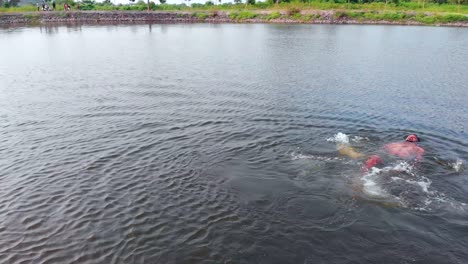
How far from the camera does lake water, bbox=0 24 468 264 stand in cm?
1029

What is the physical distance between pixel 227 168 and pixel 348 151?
5.51 metres

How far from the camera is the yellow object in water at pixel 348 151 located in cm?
1554

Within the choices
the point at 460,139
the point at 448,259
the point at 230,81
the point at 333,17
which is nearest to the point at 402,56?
the point at 230,81

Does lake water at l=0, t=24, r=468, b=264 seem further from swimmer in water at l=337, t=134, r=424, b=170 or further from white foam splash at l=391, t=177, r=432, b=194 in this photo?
swimmer in water at l=337, t=134, r=424, b=170

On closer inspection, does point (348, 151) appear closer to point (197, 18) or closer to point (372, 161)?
point (372, 161)

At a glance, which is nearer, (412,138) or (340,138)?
(412,138)

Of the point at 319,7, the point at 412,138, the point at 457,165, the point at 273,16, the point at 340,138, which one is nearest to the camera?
the point at 457,165

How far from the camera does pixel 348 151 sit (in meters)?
15.9

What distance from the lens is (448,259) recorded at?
970 cm

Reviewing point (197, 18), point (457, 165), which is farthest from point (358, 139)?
point (197, 18)

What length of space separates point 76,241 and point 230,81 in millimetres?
19956

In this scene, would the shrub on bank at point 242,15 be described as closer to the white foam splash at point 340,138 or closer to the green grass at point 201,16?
the green grass at point 201,16

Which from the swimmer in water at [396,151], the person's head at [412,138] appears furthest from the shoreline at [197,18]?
the swimmer in water at [396,151]

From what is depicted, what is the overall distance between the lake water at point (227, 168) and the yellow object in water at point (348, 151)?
0.50m
